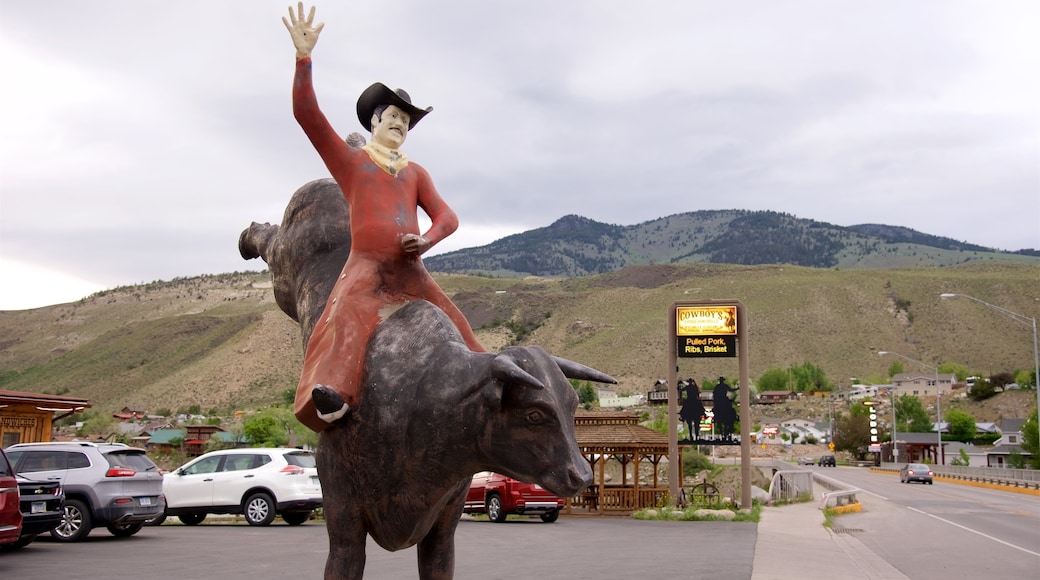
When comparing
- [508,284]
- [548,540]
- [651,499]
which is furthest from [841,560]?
[508,284]

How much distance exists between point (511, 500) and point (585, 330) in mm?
82503

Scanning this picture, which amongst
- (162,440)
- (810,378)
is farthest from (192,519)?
(810,378)

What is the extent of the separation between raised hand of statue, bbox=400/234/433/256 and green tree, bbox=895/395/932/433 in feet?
344

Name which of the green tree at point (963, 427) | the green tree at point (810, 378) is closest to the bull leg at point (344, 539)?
the green tree at point (810, 378)

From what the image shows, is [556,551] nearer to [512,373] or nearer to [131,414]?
[512,373]

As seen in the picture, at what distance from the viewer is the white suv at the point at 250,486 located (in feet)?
58.4

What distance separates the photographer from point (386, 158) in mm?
4859

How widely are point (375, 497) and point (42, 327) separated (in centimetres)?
14047

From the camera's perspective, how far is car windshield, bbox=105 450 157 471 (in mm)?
14805

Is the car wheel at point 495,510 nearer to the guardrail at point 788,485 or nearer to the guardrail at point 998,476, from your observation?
the guardrail at point 788,485

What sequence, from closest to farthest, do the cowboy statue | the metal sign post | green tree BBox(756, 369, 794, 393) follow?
the cowboy statue
the metal sign post
green tree BBox(756, 369, 794, 393)

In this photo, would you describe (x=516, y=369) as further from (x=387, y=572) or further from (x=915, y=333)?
(x=915, y=333)

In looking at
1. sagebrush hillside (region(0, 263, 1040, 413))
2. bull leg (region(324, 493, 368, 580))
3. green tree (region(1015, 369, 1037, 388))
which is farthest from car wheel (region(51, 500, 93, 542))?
green tree (region(1015, 369, 1037, 388))

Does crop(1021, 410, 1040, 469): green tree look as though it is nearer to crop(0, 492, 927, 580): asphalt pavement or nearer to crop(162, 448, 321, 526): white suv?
crop(0, 492, 927, 580): asphalt pavement
